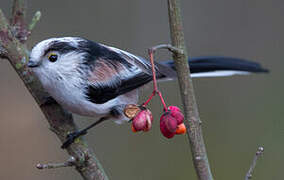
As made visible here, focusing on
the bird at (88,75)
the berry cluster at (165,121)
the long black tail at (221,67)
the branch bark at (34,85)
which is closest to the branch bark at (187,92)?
the berry cluster at (165,121)

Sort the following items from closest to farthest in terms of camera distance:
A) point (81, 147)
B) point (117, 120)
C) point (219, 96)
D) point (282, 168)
→ point (81, 147)
point (117, 120)
point (282, 168)
point (219, 96)

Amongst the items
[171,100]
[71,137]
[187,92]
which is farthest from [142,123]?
[171,100]

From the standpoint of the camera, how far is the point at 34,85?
230cm

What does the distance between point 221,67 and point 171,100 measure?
1.62 metres

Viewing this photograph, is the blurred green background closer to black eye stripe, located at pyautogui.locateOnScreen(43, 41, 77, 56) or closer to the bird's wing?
the bird's wing

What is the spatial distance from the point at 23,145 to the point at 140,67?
2.00 m

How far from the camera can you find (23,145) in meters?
3.99

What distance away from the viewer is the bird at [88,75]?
220 cm

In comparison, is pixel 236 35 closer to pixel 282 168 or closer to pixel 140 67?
pixel 282 168

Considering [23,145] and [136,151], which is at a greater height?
[23,145]

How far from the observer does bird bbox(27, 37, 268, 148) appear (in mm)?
2199

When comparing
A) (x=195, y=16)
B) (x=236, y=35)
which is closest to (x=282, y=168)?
(x=236, y=35)

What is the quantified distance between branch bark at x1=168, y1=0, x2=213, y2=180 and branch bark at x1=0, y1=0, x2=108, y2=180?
613mm

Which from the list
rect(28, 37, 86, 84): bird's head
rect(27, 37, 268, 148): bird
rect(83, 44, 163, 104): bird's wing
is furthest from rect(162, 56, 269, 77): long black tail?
rect(28, 37, 86, 84): bird's head
